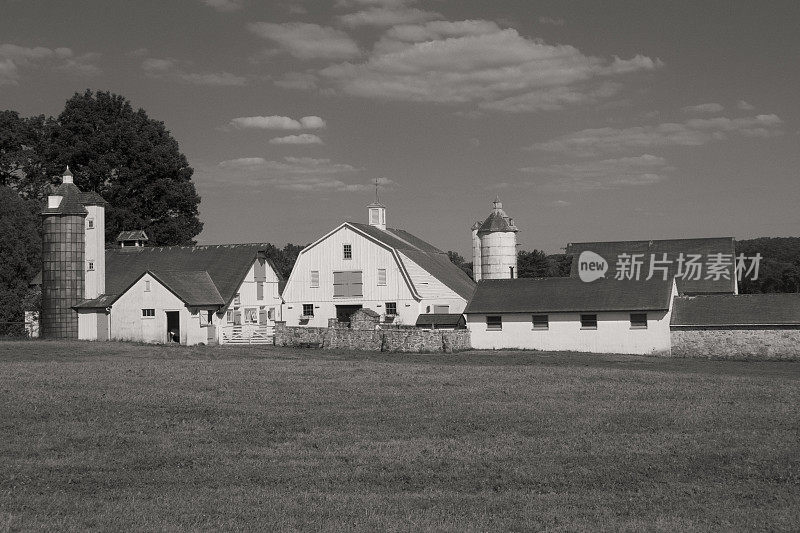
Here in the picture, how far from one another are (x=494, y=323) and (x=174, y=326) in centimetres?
1786

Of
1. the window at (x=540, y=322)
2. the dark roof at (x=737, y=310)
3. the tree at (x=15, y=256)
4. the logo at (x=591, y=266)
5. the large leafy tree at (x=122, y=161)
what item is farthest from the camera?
the large leafy tree at (x=122, y=161)

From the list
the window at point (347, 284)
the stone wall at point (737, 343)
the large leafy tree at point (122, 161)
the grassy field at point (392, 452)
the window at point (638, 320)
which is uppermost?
the large leafy tree at point (122, 161)

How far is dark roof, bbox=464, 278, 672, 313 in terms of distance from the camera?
4806 centimetres

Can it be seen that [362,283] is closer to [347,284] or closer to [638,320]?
[347,284]

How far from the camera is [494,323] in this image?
164 feet

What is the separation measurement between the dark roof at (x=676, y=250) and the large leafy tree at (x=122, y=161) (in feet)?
115

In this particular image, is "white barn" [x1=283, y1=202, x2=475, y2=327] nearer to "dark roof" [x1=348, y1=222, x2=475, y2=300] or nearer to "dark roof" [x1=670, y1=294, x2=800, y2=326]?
"dark roof" [x1=348, y1=222, x2=475, y2=300]

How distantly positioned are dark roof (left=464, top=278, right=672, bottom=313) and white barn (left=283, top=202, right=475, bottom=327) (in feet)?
16.0

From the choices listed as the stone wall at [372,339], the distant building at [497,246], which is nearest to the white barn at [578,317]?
the stone wall at [372,339]

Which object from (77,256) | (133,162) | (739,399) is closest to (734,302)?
(739,399)

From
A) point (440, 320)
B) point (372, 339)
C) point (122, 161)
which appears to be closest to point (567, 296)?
point (440, 320)

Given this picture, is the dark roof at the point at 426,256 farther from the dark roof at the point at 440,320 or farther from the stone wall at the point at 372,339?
the stone wall at the point at 372,339

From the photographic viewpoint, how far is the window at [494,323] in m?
49.8

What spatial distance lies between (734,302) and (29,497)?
1647 inches
